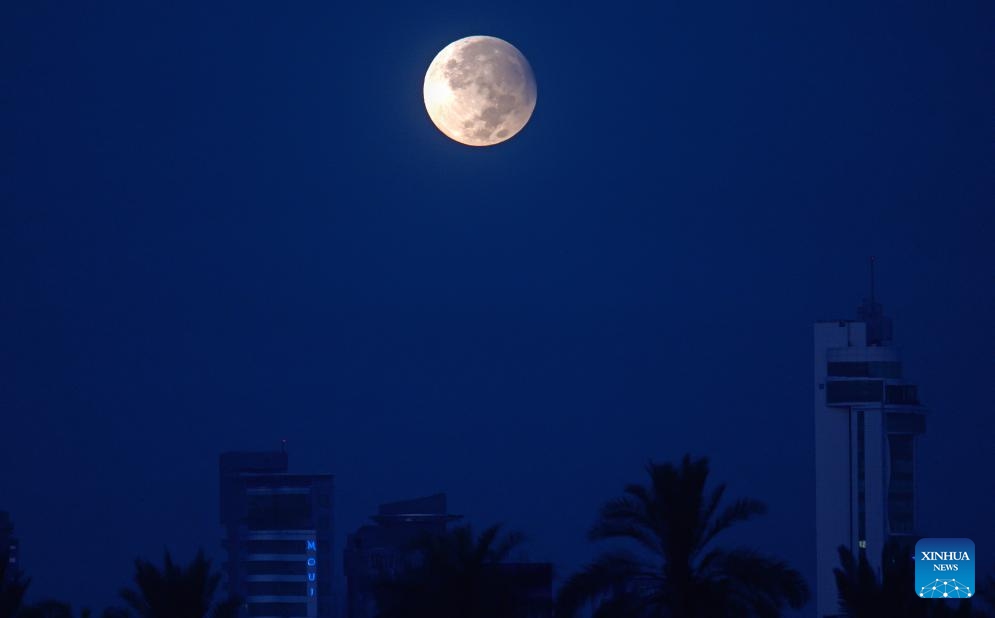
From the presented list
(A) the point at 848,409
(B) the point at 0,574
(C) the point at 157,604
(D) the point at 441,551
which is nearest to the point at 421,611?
(D) the point at 441,551

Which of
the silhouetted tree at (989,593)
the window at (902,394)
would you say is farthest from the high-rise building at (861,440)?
the silhouetted tree at (989,593)

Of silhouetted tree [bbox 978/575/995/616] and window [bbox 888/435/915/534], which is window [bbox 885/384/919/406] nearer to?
window [bbox 888/435/915/534]

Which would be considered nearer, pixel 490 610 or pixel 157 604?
pixel 490 610

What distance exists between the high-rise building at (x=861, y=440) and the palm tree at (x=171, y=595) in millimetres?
114296

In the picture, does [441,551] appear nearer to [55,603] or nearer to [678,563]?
[678,563]

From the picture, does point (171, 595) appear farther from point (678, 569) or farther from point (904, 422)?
point (904, 422)

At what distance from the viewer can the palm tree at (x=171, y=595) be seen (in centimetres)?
4566

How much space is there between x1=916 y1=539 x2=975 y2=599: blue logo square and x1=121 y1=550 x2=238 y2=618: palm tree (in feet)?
66.0

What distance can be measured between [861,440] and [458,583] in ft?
389

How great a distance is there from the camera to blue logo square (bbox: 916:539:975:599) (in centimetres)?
4334

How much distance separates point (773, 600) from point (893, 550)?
476 inches

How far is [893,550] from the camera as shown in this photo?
4931 cm

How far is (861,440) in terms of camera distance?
153875mm

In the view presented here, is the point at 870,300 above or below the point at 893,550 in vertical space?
above
